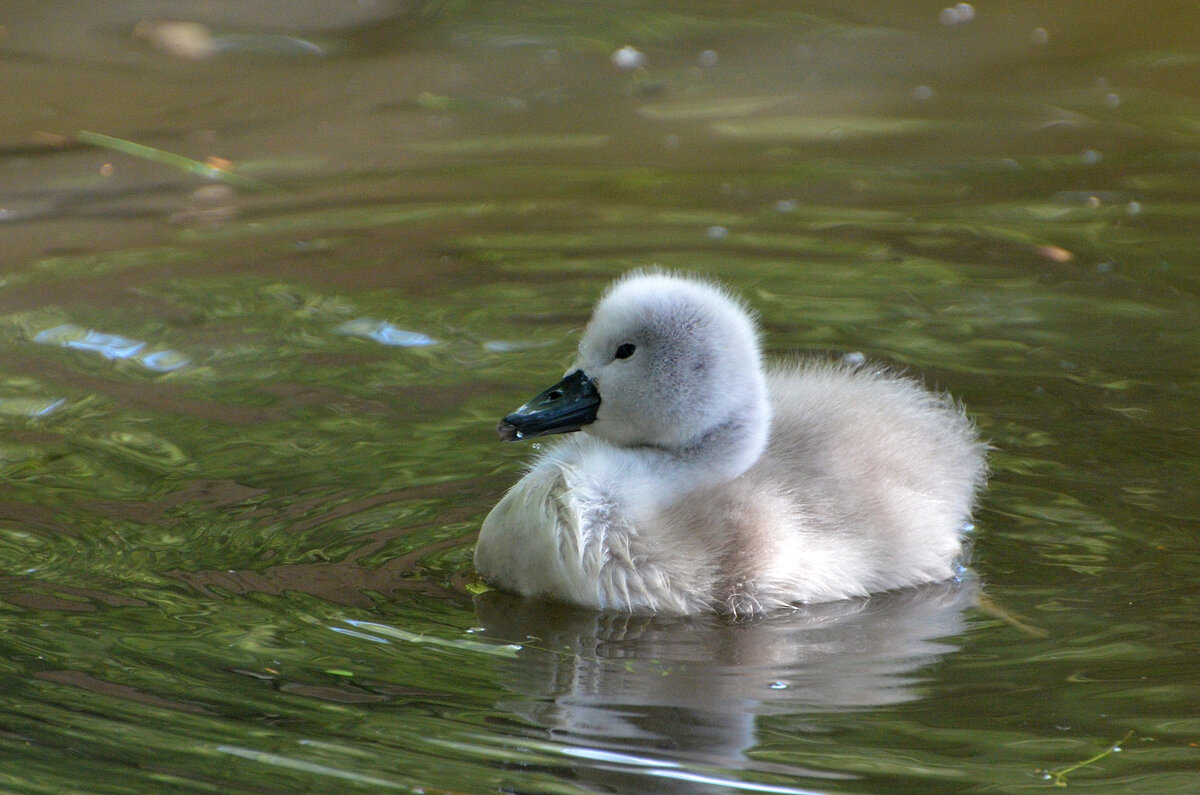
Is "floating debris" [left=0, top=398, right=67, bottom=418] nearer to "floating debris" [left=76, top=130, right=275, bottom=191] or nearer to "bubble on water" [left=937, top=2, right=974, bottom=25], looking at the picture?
"floating debris" [left=76, top=130, right=275, bottom=191]

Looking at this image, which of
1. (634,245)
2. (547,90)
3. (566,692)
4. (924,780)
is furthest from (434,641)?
(547,90)

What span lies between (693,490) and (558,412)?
35 cm

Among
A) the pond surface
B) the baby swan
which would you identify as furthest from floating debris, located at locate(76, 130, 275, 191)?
the baby swan

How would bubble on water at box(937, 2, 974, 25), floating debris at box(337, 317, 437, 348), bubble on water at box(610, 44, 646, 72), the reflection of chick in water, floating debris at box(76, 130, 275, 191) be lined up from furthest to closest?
bubble on water at box(937, 2, 974, 25)
bubble on water at box(610, 44, 646, 72)
floating debris at box(76, 130, 275, 191)
floating debris at box(337, 317, 437, 348)
the reflection of chick in water

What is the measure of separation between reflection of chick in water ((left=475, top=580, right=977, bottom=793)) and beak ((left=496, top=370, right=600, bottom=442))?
0.38 metres

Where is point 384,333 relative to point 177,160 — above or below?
below

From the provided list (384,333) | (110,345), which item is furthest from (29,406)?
(384,333)

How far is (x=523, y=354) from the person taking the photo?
5246 mm

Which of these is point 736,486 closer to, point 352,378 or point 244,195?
point 352,378

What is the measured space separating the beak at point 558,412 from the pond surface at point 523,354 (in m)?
0.39

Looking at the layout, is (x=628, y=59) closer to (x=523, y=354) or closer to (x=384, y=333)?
(x=384, y=333)

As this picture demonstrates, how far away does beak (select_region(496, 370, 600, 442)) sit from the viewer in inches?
151

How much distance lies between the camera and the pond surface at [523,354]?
3143 millimetres

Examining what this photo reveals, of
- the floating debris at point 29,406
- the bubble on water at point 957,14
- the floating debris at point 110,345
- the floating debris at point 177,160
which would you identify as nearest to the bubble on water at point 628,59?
the bubble on water at point 957,14
